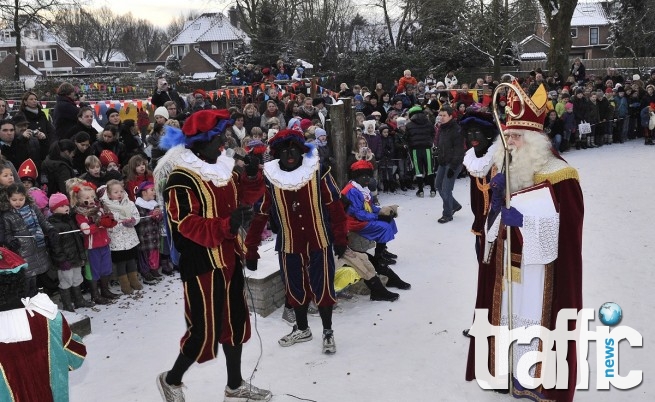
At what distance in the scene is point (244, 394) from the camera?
4.70 m

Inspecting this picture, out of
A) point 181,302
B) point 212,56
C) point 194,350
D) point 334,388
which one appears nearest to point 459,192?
point 181,302

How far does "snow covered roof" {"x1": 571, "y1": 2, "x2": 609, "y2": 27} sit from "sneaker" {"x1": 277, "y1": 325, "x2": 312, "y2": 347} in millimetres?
57293

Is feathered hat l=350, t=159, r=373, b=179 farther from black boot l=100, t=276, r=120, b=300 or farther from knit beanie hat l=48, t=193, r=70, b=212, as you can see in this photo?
knit beanie hat l=48, t=193, r=70, b=212

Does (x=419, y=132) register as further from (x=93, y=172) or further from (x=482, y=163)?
(x=482, y=163)

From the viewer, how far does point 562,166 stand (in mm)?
4211

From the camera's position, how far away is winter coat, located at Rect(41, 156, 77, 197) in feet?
25.6

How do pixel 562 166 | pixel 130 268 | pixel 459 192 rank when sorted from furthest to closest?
pixel 459 192 < pixel 130 268 < pixel 562 166

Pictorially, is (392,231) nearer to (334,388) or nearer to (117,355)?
(334,388)

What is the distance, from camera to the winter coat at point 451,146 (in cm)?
1030

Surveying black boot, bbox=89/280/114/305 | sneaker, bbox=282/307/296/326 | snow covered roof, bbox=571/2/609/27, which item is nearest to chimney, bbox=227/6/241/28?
snow covered roof, bbox=571/2/609/27

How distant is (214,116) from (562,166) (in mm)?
2316

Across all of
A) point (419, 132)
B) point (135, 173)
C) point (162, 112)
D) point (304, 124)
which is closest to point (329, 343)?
point (135, 173)

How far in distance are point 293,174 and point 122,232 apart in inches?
115

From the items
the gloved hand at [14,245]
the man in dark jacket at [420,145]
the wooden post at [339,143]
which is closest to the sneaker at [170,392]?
the gloved hand at [14,245]
